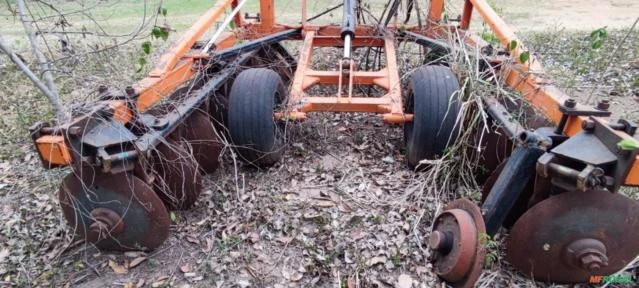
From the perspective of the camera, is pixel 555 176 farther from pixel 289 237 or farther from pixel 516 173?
pixel 289 237

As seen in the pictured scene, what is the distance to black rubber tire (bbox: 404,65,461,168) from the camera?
3.26 m

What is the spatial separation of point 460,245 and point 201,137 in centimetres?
206

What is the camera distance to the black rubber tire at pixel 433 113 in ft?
10.7

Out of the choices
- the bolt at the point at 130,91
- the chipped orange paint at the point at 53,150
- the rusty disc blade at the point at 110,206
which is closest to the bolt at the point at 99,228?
the rusty disc blade at the point at 110,206

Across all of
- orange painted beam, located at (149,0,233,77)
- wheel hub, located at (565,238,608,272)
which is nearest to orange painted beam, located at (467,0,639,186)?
wheel hub, located at (565,238,608,272)

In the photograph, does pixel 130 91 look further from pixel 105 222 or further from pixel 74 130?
pixel 105 222

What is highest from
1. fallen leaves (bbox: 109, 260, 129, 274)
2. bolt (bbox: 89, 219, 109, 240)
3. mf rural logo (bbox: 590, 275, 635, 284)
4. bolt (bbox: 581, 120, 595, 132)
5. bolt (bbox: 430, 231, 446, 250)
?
bolt (bbox: 581, 120, 595, 132)

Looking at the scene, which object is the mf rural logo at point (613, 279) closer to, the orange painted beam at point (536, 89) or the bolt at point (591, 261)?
the bolt at point (591, 261)

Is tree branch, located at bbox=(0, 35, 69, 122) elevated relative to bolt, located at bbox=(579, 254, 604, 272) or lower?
elevated

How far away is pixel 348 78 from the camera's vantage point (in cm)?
384

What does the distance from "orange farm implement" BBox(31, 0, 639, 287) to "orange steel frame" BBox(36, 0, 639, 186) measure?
0.01m

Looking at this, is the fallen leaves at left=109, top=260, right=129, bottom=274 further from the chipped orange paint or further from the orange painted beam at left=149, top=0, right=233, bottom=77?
the orange painted beam at left=149, top=0, right=233, bottom=77

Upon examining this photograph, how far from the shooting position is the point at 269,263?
9.18 feet

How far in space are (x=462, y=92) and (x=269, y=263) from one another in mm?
1735
